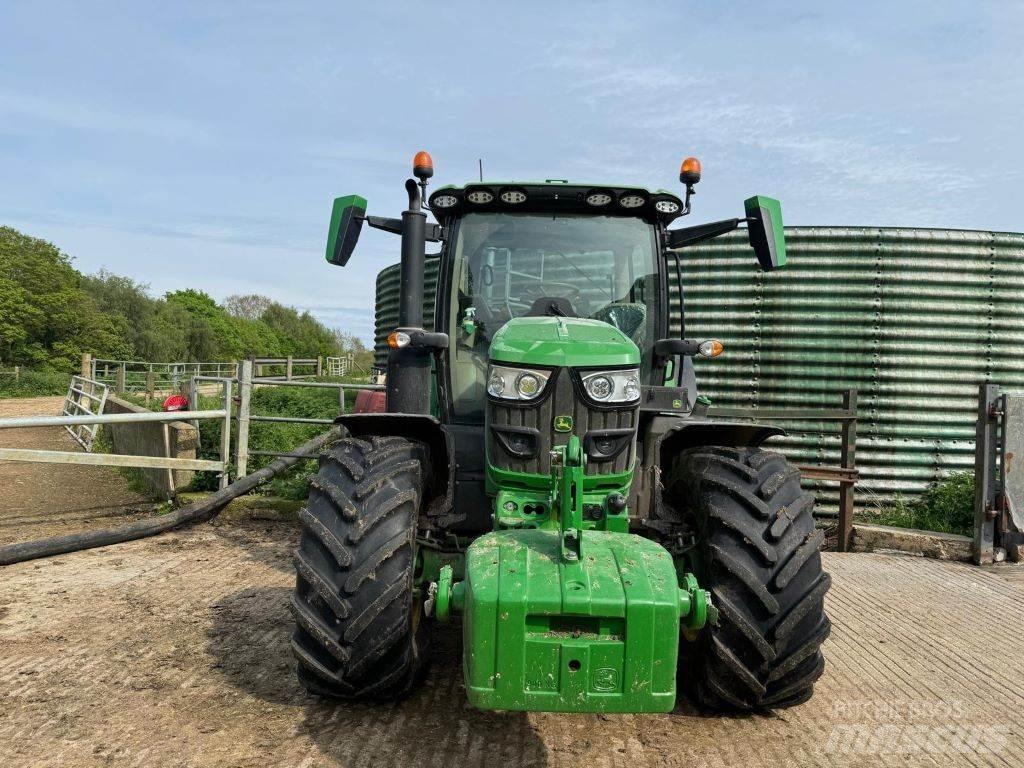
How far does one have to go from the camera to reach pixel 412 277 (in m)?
4.26

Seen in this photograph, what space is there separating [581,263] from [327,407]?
8588mm

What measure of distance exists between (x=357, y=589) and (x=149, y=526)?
4735 mm

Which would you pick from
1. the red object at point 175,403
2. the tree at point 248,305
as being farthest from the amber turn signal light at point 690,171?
the tree at point 248,305

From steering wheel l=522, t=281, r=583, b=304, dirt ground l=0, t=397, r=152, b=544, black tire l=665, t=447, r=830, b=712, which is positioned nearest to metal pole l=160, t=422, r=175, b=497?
dirt ground l=0, t=397, r=152, b=544

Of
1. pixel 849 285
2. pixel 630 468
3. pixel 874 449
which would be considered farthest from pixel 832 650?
pixel 849 285

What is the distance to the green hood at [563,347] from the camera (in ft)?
11.0

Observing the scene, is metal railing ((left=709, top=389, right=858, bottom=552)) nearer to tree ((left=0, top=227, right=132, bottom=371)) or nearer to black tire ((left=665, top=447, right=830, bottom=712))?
black tire ((left=665, top=447, right=830, bottom=712))

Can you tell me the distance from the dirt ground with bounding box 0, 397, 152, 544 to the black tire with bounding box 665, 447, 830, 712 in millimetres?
6261

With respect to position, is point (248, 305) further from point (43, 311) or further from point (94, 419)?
point (94, 419)

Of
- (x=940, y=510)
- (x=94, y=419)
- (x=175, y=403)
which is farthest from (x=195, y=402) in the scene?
(x=940, y=510)

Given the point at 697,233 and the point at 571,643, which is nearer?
the point at 571,643

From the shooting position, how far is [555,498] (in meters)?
3.19

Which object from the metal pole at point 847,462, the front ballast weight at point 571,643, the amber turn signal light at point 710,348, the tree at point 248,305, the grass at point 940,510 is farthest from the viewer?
the tree at point 248,305

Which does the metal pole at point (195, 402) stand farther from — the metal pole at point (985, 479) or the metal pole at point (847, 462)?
the metal pole at point (985, 479)
